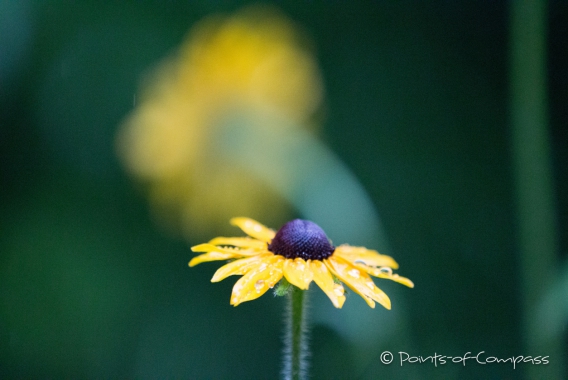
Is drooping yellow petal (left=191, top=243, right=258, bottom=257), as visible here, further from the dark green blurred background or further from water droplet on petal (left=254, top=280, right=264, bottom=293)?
the dark green blurred background

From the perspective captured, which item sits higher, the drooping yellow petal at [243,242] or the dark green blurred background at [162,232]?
the dark green blurred background at [162,232]

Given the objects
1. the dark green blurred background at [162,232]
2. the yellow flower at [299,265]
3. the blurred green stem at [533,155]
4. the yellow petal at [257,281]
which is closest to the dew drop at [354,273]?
the yellow flower at [299,265]

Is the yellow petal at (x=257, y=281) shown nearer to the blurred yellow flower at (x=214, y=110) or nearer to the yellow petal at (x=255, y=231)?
the yellow petal at (x=255, y=231)

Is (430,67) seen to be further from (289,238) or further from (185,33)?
(289,238)

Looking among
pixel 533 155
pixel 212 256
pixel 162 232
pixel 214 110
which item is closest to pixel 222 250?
pixel 212 256

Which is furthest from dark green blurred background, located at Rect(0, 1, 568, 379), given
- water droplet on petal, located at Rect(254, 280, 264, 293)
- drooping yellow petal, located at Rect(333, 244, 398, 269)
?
water droplet on petal, located at Rect(254, 280, 264, 293)
